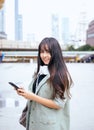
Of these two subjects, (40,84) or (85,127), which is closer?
(40,84)

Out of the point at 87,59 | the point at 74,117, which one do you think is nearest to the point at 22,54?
the point at 87,59

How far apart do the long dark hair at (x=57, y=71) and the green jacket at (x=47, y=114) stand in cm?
4

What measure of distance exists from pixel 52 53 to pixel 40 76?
153 mm

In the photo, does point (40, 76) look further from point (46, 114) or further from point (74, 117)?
point (74, 117)

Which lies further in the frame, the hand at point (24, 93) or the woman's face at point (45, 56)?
the woman's face at point (45, 56)

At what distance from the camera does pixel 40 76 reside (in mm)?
2543

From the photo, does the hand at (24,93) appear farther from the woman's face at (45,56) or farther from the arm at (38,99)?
the woman's face at (45,56)

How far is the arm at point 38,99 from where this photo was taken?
8.04 feet

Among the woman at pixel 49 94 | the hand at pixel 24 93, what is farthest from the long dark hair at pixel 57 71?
the hand at pixel 24 93

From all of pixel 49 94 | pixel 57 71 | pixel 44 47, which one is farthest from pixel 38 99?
pixel 44 47

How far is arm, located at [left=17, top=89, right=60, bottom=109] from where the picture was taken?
8.04 feet

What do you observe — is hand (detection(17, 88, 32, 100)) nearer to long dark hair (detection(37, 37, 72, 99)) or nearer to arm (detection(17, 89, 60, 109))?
arm (detection(17, 89, 60, 109))

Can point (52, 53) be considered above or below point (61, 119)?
above

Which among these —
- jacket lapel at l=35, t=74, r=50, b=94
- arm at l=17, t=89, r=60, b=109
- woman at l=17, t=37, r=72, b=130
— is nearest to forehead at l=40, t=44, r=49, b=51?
woman at l=17, t=37, r=72, b=130
